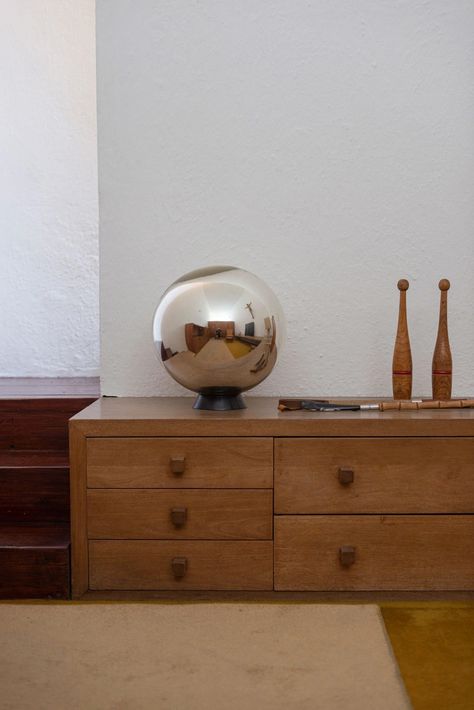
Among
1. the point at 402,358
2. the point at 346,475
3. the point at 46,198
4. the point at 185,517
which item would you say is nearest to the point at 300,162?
the point at 402,358

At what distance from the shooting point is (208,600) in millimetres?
1733

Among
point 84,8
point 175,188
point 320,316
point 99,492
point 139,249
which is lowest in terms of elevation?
point 99,492

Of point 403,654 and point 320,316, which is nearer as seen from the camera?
point 403,654

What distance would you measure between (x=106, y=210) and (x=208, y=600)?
118cm

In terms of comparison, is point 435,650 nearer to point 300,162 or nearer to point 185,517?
point 185,517

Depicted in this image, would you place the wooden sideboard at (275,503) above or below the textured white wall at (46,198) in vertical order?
below

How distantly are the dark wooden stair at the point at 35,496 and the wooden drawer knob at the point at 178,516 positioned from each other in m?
0.28

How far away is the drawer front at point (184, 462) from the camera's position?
5.68 feet

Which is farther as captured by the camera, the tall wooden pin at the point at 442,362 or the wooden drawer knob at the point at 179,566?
the tall wooden pin at the point at 442,362

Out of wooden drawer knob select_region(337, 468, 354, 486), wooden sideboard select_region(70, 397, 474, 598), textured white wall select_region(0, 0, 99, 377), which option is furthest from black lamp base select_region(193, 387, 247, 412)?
textured white wall select_region(0, 0, 99, 377)

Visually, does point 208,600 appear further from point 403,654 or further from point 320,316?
point 320,316

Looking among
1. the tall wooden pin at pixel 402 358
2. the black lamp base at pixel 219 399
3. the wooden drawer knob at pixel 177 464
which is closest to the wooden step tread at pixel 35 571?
the wooden drawer knob at pixel 177 464

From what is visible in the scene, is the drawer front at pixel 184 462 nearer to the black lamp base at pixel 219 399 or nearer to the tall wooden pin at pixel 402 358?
the black lamp base at pixel 219 399

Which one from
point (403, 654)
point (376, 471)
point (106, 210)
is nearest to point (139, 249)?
point (106, 210)
